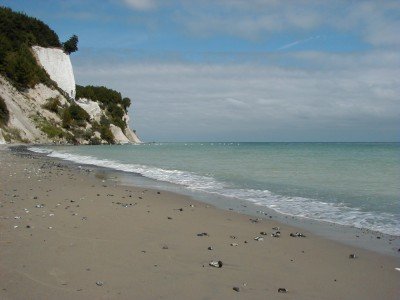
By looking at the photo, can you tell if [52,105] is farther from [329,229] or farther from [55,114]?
[329,229]

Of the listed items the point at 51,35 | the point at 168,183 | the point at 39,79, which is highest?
the point at 51,35

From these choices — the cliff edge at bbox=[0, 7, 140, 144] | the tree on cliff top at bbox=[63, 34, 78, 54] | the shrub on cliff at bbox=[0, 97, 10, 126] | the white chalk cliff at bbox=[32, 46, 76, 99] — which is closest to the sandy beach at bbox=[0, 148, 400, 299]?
the shrub on cliff at bbox=[0, 97, 10, 126]

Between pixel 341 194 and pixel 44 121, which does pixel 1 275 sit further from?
pixel 44 121

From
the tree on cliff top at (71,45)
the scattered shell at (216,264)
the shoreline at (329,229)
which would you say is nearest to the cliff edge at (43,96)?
the tree on cliff top at (71,45)

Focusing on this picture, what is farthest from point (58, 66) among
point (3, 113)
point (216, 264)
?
point (216, 264)

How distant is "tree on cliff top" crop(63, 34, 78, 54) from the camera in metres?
83.6

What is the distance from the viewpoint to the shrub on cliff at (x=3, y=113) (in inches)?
1892

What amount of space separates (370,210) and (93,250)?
7.34m

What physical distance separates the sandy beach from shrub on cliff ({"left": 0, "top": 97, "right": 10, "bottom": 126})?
44.1m

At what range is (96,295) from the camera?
4.10 m

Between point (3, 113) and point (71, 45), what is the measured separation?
39.3m

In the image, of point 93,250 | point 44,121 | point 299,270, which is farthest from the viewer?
point 44,121

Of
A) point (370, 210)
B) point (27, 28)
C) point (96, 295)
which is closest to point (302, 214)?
point (370, 210)

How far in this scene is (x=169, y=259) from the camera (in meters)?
5.41
